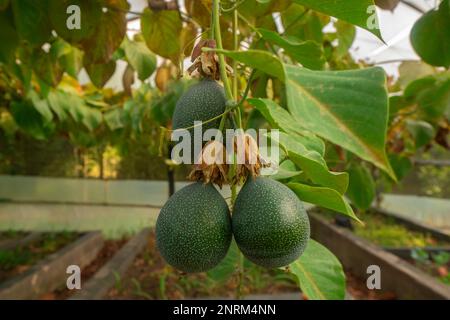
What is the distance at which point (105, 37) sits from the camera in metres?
0.83

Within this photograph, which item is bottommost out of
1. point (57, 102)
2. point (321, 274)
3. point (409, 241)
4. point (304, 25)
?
point (409, 241)

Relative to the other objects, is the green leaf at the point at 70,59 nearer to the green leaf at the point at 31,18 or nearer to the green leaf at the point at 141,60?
the green leaf at the point at 141,60

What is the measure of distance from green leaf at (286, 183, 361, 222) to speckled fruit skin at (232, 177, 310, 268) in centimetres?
2

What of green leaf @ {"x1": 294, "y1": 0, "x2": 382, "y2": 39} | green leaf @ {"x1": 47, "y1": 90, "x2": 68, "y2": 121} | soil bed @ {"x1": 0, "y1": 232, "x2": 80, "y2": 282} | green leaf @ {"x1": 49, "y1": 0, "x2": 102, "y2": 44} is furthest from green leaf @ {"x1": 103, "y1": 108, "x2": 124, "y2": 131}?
green leaf @ {"x1": 294, "y1": 0, "x2": 382, "y2": 39}

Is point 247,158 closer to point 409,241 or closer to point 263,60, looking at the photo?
point 263,60

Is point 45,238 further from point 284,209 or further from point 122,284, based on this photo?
point 284,209

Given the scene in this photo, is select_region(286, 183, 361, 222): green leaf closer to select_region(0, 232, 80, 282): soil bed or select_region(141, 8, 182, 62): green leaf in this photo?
select_region(141, 8, 182, 62): green leaf

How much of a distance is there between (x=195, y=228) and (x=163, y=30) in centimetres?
55

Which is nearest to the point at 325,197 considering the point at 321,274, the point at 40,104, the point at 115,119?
the point at 321,274

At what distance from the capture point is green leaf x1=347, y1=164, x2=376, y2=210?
1.27 meters

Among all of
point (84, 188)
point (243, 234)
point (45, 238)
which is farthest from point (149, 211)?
point (243, 234)

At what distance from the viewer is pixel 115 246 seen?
133 inches

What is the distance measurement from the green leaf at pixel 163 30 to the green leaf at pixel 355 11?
0.49 meters

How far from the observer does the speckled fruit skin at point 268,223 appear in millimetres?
404
